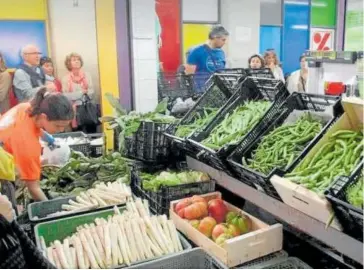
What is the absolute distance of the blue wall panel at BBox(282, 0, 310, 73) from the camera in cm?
855

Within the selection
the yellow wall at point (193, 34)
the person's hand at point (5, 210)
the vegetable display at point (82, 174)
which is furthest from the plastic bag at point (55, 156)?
the yellow wall at point (193, 34)

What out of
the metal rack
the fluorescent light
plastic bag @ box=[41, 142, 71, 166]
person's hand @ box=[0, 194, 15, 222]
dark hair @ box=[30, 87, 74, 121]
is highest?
the fluorescent light

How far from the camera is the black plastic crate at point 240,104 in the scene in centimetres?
230

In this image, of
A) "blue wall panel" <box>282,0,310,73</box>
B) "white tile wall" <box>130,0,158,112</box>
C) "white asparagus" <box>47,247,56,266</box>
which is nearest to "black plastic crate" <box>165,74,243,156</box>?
"white asparagus" <box>47,247,56,266</box>

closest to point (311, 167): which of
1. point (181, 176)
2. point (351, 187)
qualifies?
point (351, 187)

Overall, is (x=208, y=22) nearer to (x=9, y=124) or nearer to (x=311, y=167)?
(x=9, y=124)

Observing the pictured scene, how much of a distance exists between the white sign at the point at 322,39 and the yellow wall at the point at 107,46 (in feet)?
16.0

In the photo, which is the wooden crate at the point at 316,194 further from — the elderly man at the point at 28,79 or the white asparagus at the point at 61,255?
the elderly man at the point at 28,79

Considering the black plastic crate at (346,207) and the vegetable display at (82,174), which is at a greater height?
the black plastic crate at (346,207)

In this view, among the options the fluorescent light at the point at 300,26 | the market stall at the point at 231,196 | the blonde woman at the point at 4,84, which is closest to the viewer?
the market stall at the point at 231,196

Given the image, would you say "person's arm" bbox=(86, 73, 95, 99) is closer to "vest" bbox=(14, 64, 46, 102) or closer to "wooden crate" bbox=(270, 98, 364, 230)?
"vest" bbox=(14, 64, 46, 102)

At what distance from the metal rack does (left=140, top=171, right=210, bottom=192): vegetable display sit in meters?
0.08

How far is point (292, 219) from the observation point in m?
1.92

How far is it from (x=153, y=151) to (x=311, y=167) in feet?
5.07
